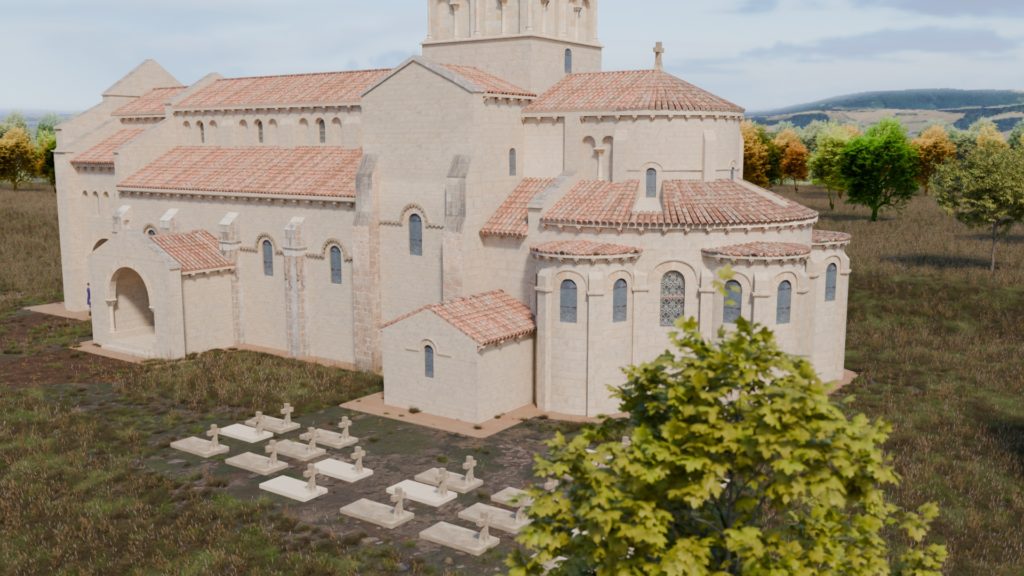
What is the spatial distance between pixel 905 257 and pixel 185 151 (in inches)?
2069

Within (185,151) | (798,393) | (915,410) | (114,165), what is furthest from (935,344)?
(114,165)

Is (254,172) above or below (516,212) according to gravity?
above

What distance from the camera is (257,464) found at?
27.0 metres

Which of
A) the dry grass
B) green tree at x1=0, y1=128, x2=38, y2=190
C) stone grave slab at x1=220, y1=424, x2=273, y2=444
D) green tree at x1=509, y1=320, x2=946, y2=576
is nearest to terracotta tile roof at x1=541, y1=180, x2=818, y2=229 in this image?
the dry grass

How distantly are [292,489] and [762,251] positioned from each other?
61.2 feet

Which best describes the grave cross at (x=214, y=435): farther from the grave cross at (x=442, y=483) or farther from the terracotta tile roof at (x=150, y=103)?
the terracotta tile roof at (x=150, y=103)

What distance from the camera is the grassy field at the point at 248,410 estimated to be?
21516mm

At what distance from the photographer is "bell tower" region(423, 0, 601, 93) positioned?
38.1 m

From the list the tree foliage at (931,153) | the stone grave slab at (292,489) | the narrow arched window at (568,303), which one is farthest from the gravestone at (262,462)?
the tree foliage at (931,153)

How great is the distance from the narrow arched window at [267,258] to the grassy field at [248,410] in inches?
182

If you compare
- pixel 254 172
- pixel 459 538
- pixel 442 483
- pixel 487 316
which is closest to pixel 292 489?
pixel 442 483

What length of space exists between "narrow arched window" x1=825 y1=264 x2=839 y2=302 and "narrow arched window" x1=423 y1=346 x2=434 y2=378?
55.5ft

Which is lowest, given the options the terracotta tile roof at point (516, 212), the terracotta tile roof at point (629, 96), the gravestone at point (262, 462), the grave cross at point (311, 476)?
the gravestone at point (262, 462)

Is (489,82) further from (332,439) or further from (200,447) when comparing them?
(200,447)
